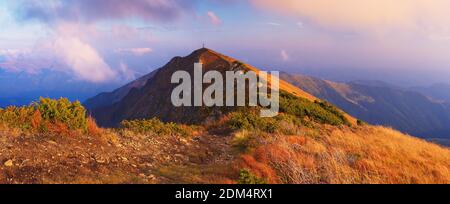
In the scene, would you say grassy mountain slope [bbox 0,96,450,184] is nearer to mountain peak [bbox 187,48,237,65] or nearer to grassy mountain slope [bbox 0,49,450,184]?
grassy mountain slope [bbox 0,49,450,184]

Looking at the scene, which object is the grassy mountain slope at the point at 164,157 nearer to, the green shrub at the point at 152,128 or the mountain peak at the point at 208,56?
the green shrub at the point at 152,128

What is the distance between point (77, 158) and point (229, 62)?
73.5 metres

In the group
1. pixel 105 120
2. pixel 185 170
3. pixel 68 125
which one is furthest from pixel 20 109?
pixel 105 120

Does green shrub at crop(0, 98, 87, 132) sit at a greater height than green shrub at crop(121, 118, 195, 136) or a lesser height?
greater

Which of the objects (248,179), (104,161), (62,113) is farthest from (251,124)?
(248,179)

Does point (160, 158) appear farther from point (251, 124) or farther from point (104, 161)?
point (251, 124)

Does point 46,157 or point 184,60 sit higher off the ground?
point 184,60

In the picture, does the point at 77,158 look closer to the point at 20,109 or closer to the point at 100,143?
the point at 100,143

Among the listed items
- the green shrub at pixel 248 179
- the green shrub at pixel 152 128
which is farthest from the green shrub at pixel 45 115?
the green shrub at pixel 248 179

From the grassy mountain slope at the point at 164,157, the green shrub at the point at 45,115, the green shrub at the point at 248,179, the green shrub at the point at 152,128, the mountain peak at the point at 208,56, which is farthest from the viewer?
the mountain peak at the point at 208,56

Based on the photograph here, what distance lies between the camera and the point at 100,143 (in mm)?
11766

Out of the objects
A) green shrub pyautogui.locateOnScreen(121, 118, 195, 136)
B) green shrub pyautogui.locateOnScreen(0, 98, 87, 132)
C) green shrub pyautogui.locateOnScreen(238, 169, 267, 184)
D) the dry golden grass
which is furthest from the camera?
green shrub pyautogui.locateOnScreen(121, 118, 195, 136)

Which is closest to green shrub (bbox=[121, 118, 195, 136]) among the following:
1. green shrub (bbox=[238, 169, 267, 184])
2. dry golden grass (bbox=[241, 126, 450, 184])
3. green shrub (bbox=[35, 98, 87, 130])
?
green shrub (bbox=[35, 98, 87, 130])
